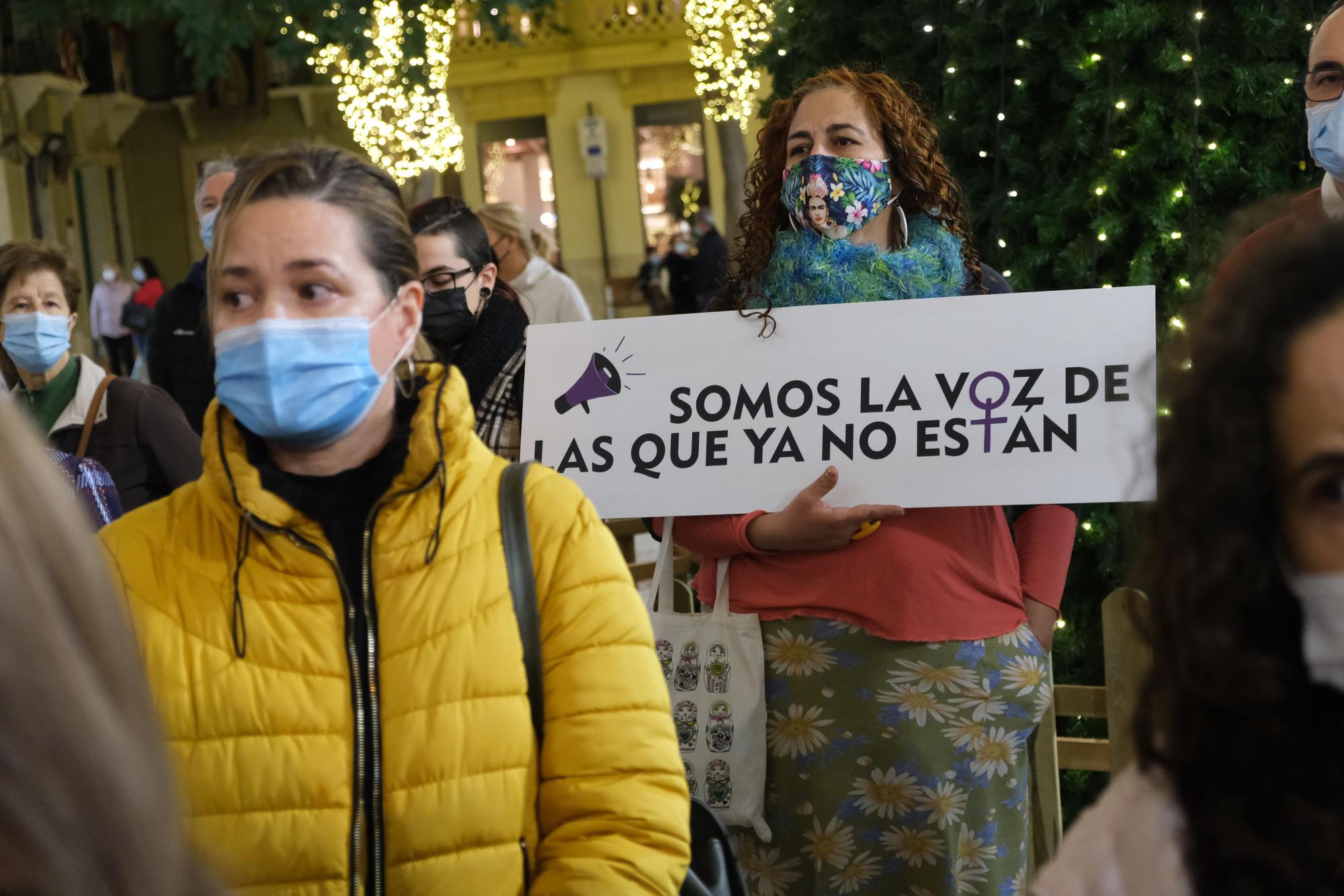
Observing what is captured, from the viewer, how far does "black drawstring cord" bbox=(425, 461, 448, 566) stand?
196 cm

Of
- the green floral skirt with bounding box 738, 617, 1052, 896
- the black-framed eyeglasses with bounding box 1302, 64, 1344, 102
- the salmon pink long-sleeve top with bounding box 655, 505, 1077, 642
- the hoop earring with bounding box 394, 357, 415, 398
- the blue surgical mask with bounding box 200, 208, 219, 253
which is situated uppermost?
the black-framed eyeglasses with bounding box 1302, 64, 1344, 102

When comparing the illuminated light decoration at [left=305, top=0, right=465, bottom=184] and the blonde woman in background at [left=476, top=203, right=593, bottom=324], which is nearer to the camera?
the blonde woman in background at [left=476, top=203, right=593, bottom=324]

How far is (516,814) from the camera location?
1920mm

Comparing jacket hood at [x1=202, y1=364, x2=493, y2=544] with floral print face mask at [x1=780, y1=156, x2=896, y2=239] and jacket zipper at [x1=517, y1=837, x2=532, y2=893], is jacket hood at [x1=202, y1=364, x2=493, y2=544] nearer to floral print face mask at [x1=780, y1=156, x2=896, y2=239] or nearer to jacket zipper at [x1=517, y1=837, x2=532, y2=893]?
jacket zipper at [x1=517, y1=837, x2=532, y2=893]

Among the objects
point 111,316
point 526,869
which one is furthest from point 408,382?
point 111,316

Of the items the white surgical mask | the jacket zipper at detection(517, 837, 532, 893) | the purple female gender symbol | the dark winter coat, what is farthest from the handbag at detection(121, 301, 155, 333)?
the white surgical mask

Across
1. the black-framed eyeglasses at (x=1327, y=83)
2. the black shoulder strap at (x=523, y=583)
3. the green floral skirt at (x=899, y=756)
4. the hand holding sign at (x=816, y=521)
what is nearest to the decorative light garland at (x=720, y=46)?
the black-framed eyeglasses at (x=1327, y=83)

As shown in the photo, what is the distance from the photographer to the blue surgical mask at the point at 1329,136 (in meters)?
3.04

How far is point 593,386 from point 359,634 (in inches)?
52.1

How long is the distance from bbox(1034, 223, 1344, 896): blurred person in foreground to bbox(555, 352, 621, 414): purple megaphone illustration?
1.91 meters

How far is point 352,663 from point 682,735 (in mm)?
1135

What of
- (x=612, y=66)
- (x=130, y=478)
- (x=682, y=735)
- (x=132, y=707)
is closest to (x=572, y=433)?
(x=682, y=735)

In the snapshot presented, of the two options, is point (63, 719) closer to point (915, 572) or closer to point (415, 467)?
point (415, 467)

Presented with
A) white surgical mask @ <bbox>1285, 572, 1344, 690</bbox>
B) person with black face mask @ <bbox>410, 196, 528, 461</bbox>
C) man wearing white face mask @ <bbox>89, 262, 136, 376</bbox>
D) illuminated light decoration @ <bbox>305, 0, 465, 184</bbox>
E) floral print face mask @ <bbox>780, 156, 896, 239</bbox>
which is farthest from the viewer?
man wearing white face mask @ <bbox>89, 262, 136, 376</bbox>
